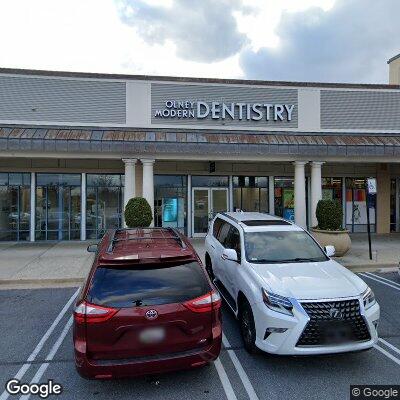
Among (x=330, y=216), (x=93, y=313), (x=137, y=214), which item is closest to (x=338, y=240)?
(x=330, y=216)

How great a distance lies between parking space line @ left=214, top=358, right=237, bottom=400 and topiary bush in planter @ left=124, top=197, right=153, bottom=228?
7665 mm

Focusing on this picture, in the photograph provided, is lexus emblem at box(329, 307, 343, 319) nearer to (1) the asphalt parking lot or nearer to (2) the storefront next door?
(1) the asphalt parking lot

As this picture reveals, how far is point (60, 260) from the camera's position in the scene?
10789mm

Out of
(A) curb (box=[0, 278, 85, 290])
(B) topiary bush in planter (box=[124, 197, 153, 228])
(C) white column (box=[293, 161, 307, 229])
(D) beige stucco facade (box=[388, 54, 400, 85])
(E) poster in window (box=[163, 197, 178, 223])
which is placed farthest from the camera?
(D) beige stucco facade (box=[388, 54, 400, 85])

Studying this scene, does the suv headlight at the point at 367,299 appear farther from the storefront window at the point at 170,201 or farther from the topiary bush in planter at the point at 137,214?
the storefront window at the point at 170,201

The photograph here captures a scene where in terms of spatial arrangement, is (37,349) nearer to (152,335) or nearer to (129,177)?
(152,335)

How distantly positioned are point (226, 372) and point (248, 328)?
0.67 metres

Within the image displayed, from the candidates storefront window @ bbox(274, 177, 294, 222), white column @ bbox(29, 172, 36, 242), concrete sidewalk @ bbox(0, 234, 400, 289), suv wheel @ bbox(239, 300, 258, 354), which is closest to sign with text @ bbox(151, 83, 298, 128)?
storefront window @ bbox(274, 177, 294, 222)

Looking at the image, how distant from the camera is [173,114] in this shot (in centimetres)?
1496

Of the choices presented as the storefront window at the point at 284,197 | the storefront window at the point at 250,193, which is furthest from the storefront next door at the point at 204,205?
the storefront window at the point at 284,197

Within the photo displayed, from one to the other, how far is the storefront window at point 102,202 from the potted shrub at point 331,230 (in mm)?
8691

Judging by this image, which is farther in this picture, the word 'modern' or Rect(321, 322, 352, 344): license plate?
the word 'modern'

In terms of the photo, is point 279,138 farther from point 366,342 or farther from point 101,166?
point 366,342

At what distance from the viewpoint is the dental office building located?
13.4 metres
